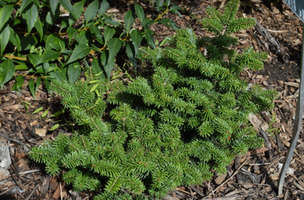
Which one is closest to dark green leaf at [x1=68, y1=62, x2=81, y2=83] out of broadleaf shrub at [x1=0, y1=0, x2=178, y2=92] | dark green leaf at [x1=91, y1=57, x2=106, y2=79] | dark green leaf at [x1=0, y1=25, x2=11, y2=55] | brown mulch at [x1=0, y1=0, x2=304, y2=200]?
broadleaf shrub at [x1=0, y1=0, x2=178, y2=92]

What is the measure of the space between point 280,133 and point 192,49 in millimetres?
1549

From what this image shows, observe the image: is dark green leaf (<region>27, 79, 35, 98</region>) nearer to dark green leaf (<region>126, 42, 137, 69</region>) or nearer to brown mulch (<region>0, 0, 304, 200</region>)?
brown mulch (<region>0, 0, 304, 200</region>)

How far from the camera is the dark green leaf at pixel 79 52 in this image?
9.02ft

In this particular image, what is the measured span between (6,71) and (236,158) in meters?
2.27

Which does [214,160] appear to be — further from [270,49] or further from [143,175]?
[270,49]

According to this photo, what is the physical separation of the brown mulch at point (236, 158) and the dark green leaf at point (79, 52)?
0.47 meters

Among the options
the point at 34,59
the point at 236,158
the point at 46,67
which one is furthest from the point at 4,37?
the point at 236,158

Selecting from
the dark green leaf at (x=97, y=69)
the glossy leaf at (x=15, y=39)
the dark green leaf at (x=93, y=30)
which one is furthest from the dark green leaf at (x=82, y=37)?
the glossy leaf at (x=15, y=39)

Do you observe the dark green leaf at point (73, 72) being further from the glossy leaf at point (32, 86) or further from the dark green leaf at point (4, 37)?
the dark green leaf at point (4, 37)

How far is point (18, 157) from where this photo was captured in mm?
2514

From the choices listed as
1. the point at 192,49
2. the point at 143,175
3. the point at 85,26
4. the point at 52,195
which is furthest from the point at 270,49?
the point at 52,195

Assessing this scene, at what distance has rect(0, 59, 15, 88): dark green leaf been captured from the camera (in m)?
2.66

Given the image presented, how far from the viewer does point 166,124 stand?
225 cm

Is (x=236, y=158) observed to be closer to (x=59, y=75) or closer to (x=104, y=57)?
(x=104, y=57)
